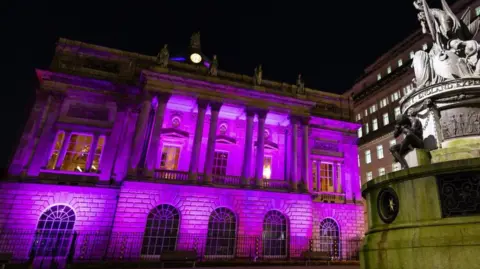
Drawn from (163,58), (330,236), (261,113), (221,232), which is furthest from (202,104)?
(330,236)

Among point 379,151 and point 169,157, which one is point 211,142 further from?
point 379,151

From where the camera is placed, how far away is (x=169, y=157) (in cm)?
2384

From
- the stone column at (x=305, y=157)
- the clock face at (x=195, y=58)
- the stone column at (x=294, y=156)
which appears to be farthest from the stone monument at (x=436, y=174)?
the clock face at (x=195, y=58)

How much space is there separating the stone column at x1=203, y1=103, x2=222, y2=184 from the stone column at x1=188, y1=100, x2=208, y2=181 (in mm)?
673

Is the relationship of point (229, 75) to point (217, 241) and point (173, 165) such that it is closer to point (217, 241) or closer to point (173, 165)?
point (173, 165)

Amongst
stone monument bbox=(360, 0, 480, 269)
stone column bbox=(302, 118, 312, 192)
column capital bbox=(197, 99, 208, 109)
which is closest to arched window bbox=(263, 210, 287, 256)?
stone column bbox=(302, 118, 312, 192)

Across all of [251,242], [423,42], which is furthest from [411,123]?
[423,42]

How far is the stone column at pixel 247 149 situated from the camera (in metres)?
23.1

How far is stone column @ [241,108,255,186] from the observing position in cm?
2306

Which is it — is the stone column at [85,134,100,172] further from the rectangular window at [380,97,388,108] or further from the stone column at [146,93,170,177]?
the rectangular window at [380,97,388,108]

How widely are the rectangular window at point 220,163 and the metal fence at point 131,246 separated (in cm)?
573

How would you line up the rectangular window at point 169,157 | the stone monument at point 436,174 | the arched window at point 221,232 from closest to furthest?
the stone monument at point 436,174 → the arched window at point 221,232 → the rectangular window at point 169,157

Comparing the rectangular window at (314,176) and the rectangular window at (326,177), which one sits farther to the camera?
the rectangular window at (326,177)

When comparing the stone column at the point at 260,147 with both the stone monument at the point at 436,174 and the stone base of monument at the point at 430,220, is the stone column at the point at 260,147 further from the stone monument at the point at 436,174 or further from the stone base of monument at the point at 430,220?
the stone base of monument at the point at 430,220
